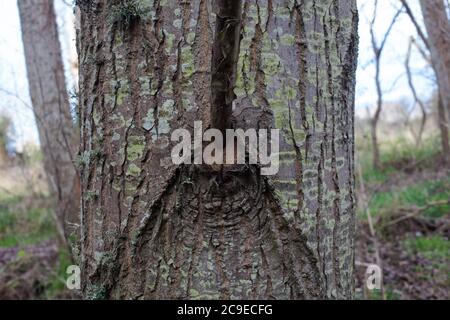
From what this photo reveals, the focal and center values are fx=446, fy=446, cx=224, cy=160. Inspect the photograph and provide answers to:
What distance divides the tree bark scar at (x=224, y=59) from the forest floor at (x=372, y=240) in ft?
9.07

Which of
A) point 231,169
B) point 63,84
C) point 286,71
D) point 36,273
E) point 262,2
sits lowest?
point 36,273

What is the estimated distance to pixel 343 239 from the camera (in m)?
1.15

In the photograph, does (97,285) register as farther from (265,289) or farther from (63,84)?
(63,84)

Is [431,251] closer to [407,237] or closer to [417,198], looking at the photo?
[407,237]

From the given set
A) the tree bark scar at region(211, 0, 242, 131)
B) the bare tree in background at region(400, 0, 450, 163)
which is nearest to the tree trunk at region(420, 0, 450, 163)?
the bare tree in background at region(400, 0, 450, 163)

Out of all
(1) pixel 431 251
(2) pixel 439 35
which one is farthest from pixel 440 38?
(1) pixel 431 251

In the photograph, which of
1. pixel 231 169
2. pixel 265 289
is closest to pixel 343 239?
pixel 265 289

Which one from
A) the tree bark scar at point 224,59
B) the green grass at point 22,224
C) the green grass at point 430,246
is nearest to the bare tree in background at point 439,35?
the green grass at point 430,246

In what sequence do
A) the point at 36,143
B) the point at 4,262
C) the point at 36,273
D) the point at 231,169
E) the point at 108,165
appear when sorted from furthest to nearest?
the point at 36,143 < the point at 4,262 < the point at 36,273 < the point at 108,165 < the point at 231,169

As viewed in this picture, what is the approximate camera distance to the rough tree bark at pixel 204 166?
101 centimetres

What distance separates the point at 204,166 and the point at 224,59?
0.25 metres

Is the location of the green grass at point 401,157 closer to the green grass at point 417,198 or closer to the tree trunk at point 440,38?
the green grass at point 417,198

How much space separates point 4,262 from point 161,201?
15.5 feet

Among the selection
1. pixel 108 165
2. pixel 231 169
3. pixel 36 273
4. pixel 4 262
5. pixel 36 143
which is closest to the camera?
pixel 231 169
